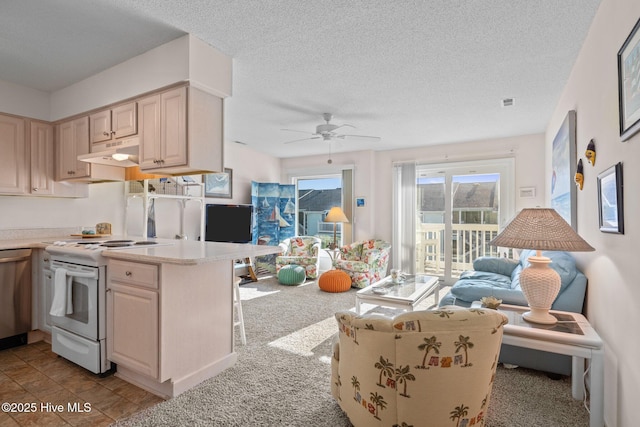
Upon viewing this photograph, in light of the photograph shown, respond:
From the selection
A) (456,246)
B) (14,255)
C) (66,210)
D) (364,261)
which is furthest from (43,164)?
(456,246)

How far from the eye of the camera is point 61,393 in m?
2.17

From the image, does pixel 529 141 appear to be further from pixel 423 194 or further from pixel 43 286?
pixel 43 286

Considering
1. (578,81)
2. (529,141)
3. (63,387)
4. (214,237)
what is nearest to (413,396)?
(63,387)

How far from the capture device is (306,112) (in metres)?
3.96

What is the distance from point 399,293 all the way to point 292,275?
243 centimetres

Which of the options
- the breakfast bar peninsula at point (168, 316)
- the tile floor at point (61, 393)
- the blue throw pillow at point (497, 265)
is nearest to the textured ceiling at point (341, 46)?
the breakfast bar peninsula at point (168, 316)

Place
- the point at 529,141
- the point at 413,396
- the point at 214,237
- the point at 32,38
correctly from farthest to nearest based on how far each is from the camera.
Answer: the point at 214,237 → the point at 529,141 → the point at 32,38 → the point at 413,396

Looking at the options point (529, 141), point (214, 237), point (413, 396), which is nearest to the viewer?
point (413, 396)

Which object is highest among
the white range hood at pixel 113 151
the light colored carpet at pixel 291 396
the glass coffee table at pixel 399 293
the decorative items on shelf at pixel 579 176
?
the white range hood at pixel 113 151

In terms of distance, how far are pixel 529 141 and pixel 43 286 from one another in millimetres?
6332

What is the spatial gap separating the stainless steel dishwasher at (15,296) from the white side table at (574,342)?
12.8 feet

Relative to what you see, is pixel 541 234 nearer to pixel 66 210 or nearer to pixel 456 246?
pixel 456 246

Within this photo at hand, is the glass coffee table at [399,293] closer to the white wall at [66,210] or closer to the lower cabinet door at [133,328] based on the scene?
the lower cabinet door at [133,328]

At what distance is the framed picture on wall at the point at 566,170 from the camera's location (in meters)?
2.70
